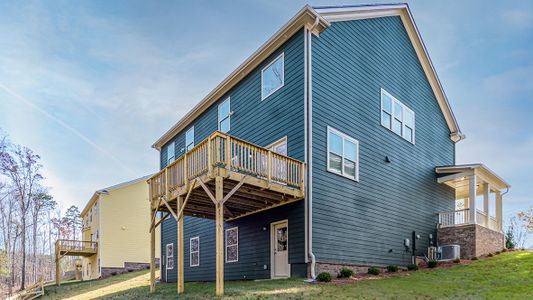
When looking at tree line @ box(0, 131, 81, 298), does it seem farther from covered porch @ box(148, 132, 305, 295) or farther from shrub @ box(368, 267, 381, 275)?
shrub @ box(368, 267, 381, 275)

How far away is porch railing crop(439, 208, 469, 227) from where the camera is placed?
1646 centimetres

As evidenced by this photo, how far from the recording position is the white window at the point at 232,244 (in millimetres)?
14478

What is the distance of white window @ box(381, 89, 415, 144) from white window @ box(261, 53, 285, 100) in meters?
4.28

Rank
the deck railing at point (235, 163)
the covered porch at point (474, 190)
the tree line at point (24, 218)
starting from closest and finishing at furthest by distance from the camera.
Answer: the deck railing at point (235, 163), the covered porch at point (474, 190), the tree line at point (24, 218)

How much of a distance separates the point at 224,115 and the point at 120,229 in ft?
62.8

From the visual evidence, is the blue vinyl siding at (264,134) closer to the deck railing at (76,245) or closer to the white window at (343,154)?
the white window at (343,154)

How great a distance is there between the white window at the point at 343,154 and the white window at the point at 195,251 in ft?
24.5

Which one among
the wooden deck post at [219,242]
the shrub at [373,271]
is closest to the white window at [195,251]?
the shrub at [373,271]

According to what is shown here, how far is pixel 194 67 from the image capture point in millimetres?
20984

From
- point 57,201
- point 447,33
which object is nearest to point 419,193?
point 447,33

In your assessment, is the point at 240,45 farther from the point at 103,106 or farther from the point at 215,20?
the point at 103,106

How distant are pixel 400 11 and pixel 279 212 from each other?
9885mm

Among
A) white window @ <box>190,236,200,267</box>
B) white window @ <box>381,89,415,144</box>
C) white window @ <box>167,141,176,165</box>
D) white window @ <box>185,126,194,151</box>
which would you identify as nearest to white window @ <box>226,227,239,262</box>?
white window @ <box>190,236,200,267</box>

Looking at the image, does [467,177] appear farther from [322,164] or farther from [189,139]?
[189,139]
